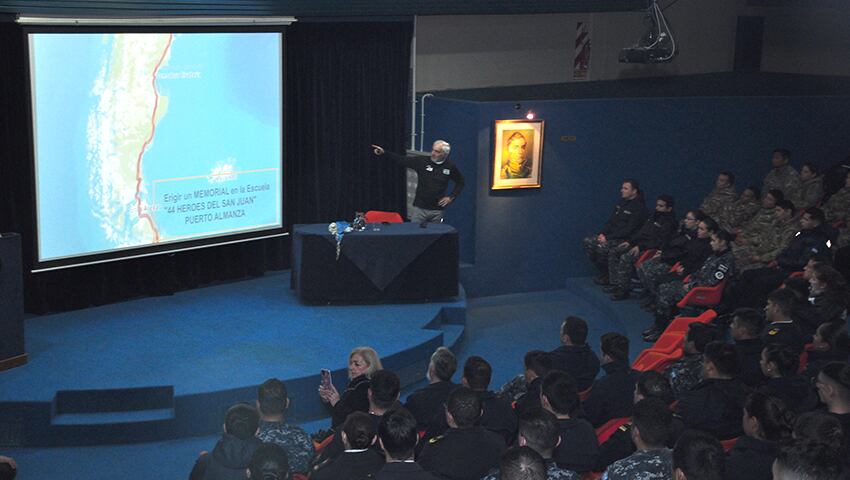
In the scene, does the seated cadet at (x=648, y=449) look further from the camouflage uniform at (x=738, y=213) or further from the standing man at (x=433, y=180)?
the camouflage uniform at (x=738, y=213)

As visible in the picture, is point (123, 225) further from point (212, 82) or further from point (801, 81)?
point (801, 81)

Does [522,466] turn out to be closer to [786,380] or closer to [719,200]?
[786,380]

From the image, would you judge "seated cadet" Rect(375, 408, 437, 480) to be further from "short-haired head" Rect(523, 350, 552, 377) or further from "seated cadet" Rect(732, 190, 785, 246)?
"seated cadet" Rect(732, 190, 785, 246)

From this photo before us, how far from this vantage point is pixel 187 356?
7824 mm

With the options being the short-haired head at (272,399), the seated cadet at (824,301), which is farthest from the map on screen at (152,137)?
the seated cadet at (824,301)

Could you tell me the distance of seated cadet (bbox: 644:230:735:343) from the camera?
877 centimetres

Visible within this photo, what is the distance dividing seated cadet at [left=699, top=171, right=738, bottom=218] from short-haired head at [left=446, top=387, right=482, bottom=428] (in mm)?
6343

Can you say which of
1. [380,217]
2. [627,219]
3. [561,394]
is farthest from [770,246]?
[561,394]

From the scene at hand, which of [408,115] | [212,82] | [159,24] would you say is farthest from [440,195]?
[159,24]

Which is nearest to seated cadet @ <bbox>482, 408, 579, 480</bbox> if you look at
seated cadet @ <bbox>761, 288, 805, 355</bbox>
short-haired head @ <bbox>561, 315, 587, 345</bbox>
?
short-haired head @ <bbox>561, 315, 587, 345</bbox>

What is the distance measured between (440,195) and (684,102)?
299 centimetres

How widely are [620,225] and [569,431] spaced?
5.66 metres

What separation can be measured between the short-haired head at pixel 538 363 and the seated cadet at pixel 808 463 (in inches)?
89.1

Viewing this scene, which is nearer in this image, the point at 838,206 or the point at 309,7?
the point at 309,7
